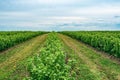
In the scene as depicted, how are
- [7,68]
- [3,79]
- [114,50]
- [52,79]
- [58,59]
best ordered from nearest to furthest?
[52,79], [58,59], [3,79], [7,68], [114,50]

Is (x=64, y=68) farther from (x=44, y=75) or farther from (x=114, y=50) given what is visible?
(x=114, y=50)

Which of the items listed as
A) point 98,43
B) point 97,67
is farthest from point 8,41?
point 97,67

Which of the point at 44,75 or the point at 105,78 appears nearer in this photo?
the point at 44,75

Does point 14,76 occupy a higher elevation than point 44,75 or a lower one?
lower

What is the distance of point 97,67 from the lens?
24734mm

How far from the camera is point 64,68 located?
1179 cm

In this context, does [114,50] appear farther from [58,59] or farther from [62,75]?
[62,75]

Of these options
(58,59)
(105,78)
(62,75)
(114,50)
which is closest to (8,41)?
(114,50)

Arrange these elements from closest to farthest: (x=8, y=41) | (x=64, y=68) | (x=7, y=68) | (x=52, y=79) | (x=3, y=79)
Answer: (x=52, y=79) < (x=64, y=68) < (x=3, y=79) < (x=7, y=68) < (x=8, y=41)

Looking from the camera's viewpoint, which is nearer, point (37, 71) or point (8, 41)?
point (37, 71)

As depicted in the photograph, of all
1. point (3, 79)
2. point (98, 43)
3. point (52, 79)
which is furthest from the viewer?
point (98, 43)

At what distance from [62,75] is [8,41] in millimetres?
34435

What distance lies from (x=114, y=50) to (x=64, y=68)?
1992 centimetres

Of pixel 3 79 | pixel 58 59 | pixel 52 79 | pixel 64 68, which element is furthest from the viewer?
pixel 3 79
